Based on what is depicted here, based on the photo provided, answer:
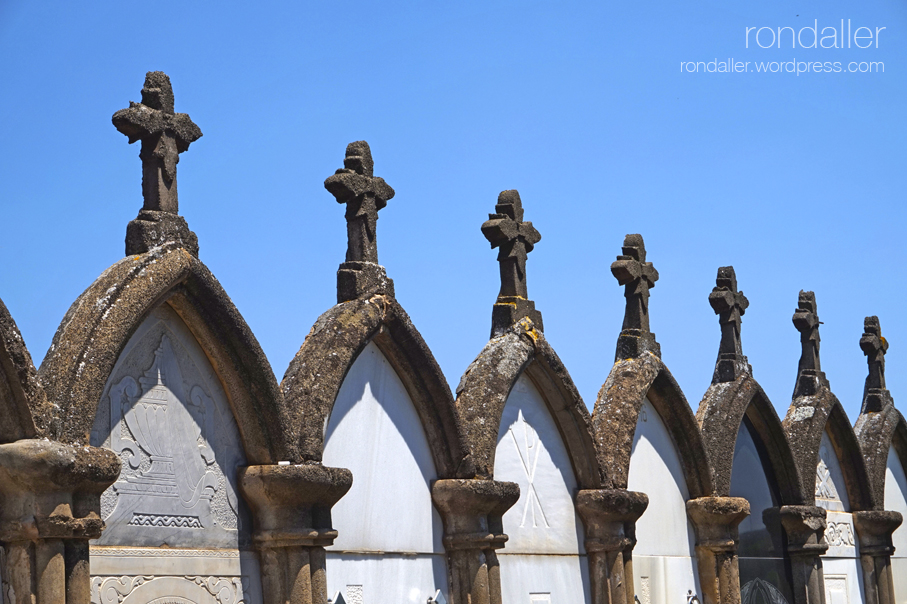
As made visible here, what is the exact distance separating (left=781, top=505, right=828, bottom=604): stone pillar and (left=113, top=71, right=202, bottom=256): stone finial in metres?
6.61

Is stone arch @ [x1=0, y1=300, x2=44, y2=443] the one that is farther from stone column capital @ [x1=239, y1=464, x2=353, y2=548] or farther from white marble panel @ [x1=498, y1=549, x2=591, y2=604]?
white marble panel @ [x1=498, y1=549, x2=591, y2=604]

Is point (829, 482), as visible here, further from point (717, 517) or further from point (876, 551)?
point (717, 517)

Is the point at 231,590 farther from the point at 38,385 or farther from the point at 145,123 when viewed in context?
the point at 145,123

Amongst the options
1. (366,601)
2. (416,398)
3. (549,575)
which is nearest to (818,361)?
(549,575)

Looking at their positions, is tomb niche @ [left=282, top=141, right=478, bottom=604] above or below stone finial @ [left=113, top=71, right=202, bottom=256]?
below

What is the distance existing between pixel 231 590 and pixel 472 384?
94.7 inches

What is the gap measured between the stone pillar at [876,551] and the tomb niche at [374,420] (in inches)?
239

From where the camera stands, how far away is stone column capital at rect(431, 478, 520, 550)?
25.5ft

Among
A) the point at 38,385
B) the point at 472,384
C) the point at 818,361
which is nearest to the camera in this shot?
the point at 38,385

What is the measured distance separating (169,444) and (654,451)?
4706 millimetres

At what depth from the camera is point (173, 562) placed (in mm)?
6188

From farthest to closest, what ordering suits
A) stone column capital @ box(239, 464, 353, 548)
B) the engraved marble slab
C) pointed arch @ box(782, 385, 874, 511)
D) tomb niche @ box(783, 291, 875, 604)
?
tomb niche @ box(783, 291, 875, 604)
pointed arch @ box(782, 385, 874, 511)
stone column capital @ box(239, 464, 353, 548)
the engraved marble slab

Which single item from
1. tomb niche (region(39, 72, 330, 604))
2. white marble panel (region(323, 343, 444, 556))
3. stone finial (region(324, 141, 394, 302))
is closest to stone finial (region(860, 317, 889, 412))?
white marble panel (region(323, 343, 444, 556))

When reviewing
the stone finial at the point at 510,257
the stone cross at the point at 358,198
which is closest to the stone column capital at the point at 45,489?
the stone cross at the point at 358,198
